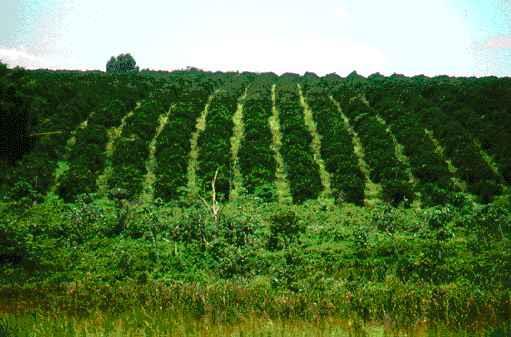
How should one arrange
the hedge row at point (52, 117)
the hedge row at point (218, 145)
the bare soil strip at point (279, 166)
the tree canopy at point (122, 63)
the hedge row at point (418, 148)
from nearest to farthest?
the hedge row at point (52, 117) → the hedge row at point (418, 148) → the bare soil strip at point (279, 166) → the hedge row at point (218, 145) → the tree canopy at point (122, 63)

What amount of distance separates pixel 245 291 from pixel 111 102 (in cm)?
2514

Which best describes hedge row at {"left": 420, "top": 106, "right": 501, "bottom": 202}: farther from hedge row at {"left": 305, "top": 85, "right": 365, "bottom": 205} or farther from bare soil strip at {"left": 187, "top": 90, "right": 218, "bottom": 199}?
bare soil strip at {"left": 187, "top": 90, "right": 218, "bottom": 199}

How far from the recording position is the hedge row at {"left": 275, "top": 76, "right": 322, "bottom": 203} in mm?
22172

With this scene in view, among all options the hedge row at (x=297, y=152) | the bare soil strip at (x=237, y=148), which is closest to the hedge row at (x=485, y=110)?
the hedge row at (x=297, y=152)

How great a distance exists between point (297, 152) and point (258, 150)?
2.15 metres

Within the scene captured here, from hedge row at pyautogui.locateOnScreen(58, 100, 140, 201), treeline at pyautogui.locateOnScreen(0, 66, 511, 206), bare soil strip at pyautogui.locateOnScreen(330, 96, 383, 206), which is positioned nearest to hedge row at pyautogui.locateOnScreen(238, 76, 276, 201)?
treeline at pyautogui.locateOnScreen(0, 66, 511, 206)

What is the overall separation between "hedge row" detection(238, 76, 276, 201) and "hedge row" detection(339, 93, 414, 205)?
5204 millimetres

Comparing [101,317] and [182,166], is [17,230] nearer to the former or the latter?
[182,166]

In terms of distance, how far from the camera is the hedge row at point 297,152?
2217cm

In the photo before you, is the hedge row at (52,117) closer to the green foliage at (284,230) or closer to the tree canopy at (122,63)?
the green foliage at (284,230)

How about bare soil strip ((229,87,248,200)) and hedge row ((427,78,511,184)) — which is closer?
bare soil strip ((229,87,248,200))

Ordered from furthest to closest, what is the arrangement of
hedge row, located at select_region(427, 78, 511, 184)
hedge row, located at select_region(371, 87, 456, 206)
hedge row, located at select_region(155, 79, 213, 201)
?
hedge row, located at select_region(427, 78, 511, 184) < hedge row, located at select_region(155, 79, 213, 201) < hedge row, located at select_region(371, 87, 456, 206)

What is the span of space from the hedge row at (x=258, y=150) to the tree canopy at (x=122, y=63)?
38.4 meters

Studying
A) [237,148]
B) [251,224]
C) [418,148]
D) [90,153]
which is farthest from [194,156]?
[418,148]
